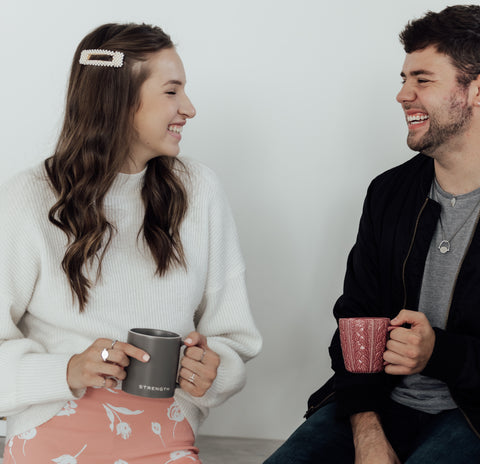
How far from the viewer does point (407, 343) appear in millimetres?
1470

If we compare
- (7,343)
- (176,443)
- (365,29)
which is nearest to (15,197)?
(7,343)

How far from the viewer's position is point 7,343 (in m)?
1.49

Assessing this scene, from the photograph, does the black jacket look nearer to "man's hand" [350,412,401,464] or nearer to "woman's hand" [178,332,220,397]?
"man's hand" [350,412,401,464]

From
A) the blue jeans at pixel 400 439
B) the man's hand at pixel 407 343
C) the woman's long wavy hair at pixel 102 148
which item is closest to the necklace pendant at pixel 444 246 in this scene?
the man's hand at pixel 407 343

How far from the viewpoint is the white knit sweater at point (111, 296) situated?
1.49 meters

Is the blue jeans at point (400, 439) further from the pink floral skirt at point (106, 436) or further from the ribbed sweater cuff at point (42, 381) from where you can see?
the ribbed sweater cuff at point (42, 381)

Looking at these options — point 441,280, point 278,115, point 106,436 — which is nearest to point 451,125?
point 441,280

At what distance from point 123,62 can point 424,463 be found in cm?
113

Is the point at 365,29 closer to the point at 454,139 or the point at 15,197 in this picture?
the point at 454,139

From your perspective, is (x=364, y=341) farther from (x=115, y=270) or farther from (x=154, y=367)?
(x=115, y=270)

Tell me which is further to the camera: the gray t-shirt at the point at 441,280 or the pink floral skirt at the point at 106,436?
the gray t-shirt at the point at 441,280

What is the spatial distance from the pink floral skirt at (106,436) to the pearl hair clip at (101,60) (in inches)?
29.5

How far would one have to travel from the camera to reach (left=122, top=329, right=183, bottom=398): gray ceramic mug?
51.1 inches

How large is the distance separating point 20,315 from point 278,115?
3.73ft
